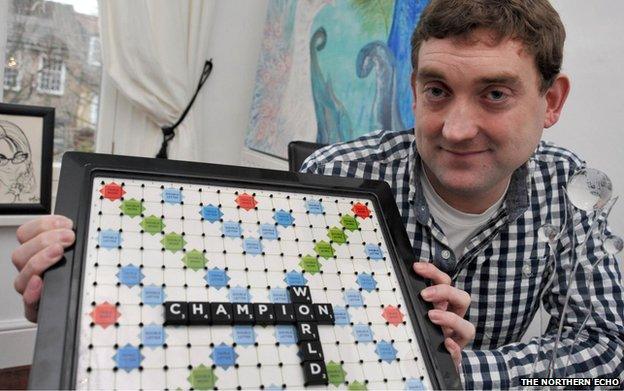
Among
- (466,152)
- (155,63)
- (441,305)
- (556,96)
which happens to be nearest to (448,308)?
(441,305)

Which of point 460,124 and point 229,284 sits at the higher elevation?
point 460,124

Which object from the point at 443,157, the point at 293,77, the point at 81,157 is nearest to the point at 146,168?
the point at 81,157

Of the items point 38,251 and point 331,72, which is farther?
point 331,72

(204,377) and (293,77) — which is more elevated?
(293,77)

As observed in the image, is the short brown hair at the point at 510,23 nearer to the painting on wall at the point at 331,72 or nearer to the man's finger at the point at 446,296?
the man's finger at the point at 446,296

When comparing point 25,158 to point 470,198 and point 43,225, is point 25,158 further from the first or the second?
point 470,198

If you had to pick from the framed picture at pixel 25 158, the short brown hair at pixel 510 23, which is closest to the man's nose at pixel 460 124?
the short brown hair at pixel 510 23

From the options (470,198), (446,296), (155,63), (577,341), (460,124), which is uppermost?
(155,63)

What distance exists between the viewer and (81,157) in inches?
29.1

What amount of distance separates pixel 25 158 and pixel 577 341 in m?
2.31

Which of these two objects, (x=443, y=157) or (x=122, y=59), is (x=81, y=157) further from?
(x=122, y=59)

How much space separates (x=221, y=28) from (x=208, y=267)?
2629mm

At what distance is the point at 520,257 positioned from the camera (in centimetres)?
111

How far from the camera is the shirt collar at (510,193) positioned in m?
1.11
